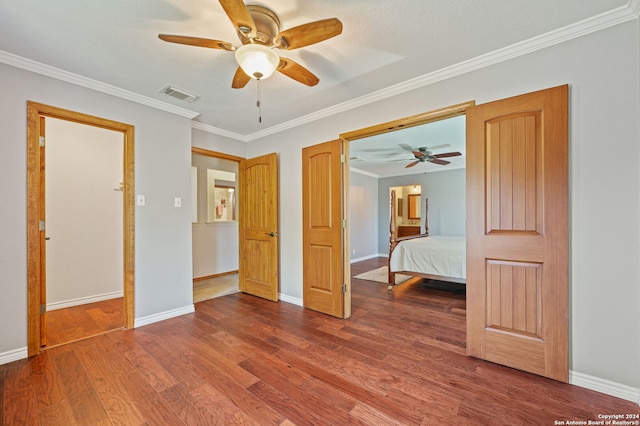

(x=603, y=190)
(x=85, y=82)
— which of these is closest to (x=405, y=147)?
(x=603, y=190)

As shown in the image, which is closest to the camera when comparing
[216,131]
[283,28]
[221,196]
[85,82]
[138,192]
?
[283,28]

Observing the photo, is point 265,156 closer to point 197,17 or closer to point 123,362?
point 197,17

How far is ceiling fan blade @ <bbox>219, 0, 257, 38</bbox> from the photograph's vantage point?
130cm

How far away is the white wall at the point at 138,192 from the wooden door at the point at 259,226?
93 centimetres

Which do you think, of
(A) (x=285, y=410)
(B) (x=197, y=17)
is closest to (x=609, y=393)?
(A) (x=285, y=410)

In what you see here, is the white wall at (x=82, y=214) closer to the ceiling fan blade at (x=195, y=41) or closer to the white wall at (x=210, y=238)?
the white wall at (x=210, y=238)

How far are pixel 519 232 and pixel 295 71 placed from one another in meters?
2.05

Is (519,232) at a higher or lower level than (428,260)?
higher

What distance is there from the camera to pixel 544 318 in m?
1.87

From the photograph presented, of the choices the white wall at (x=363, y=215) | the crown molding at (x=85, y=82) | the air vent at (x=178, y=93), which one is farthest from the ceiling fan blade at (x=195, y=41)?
the white wall at (x=363, y=215)

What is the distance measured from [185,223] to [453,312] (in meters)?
3.42

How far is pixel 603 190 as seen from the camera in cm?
173

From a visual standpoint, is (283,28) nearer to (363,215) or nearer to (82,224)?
(82,224)

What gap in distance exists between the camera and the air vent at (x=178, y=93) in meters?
2.64
